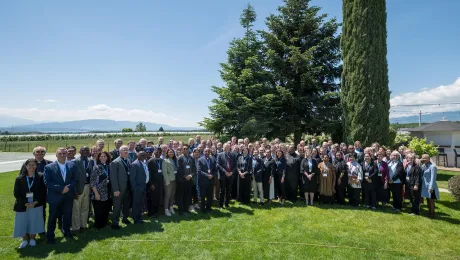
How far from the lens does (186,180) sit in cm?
741

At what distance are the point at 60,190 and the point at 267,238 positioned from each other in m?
4.60

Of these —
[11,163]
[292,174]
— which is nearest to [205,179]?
[292,174]

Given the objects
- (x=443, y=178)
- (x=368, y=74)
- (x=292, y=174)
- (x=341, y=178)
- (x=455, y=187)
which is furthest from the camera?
(x=443, y=178)

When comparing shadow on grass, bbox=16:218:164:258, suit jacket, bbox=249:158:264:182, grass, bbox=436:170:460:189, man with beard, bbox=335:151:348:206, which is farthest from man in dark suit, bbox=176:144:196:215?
grass, bbox=436:170:460:189

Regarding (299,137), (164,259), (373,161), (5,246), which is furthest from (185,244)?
(299,137)

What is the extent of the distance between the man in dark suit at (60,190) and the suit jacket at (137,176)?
1.23m

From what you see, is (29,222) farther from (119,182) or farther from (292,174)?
(292,174)

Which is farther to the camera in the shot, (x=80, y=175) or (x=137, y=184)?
(x=137, y=184)

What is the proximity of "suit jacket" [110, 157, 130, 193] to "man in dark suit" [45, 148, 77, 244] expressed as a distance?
2.56ft

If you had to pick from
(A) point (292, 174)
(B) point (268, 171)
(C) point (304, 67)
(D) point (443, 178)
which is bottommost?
(D) point (443, 178)

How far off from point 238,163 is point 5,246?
6.07 metres

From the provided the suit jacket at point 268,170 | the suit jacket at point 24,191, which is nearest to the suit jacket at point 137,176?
the suit jacket at point 24,191

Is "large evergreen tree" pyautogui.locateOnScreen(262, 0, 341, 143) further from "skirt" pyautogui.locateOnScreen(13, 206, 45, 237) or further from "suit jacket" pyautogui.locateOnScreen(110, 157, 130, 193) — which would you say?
"skirt" pyautogui.locateOnScreen(13, 206, 45, 237)

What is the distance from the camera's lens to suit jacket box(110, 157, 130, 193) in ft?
20.0
